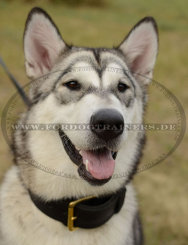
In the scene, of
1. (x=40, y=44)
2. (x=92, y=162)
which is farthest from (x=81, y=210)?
(x=40, y=44)

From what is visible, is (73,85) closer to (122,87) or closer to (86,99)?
(86,99)

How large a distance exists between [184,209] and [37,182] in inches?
91.0

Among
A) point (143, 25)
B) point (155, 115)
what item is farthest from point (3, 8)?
point (143, 25)

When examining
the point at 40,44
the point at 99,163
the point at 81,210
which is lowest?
the point at 81,210

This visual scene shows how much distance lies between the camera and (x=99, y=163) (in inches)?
94.9

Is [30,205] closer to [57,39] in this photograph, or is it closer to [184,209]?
[57,39]

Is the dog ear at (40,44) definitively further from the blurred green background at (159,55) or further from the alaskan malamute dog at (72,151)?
the blurred green background at (159,55)

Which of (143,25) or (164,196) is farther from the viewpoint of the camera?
(164,196)

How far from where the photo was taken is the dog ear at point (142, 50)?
286 cm

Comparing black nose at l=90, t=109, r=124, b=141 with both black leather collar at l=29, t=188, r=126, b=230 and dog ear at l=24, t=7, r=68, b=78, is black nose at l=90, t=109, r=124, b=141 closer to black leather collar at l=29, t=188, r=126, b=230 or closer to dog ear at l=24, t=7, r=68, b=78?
black leather collar at l=29, t=188, r=126, b=230

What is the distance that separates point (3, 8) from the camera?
578 inches

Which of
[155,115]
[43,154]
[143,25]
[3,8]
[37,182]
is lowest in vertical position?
[3,8]

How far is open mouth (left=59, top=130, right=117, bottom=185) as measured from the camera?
237 cm

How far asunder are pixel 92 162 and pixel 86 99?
1.22ft
